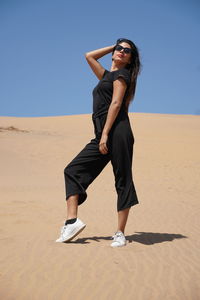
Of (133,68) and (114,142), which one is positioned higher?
(133,68)

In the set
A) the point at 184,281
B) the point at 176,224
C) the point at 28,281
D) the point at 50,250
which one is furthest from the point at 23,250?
the point at 176,224

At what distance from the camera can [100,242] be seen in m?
4.63

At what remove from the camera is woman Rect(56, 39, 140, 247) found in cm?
439

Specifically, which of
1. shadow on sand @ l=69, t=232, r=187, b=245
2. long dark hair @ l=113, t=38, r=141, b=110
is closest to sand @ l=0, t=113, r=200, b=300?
shadow on sand @ l=69, t=232, r=187, b=245

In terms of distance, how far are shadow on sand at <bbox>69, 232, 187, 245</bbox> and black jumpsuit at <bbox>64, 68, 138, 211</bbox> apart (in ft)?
1.69

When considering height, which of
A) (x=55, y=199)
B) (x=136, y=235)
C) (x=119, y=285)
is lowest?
(x=119, y=285)

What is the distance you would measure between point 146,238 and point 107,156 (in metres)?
1.21

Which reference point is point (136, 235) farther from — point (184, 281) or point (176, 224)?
point (184, 281)

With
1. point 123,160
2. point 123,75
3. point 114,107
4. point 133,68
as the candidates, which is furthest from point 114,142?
point 133,68

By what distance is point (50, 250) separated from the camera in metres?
4.09

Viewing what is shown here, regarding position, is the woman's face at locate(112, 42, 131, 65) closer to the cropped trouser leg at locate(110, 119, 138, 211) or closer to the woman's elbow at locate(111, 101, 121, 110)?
the woman's elbow at locate(111, 101, 121, 110)

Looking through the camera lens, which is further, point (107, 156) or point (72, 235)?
point (107, 156)

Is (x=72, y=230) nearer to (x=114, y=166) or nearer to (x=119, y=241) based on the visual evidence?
Result: (x=119, y=241)

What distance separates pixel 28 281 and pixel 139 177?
1071 cm
